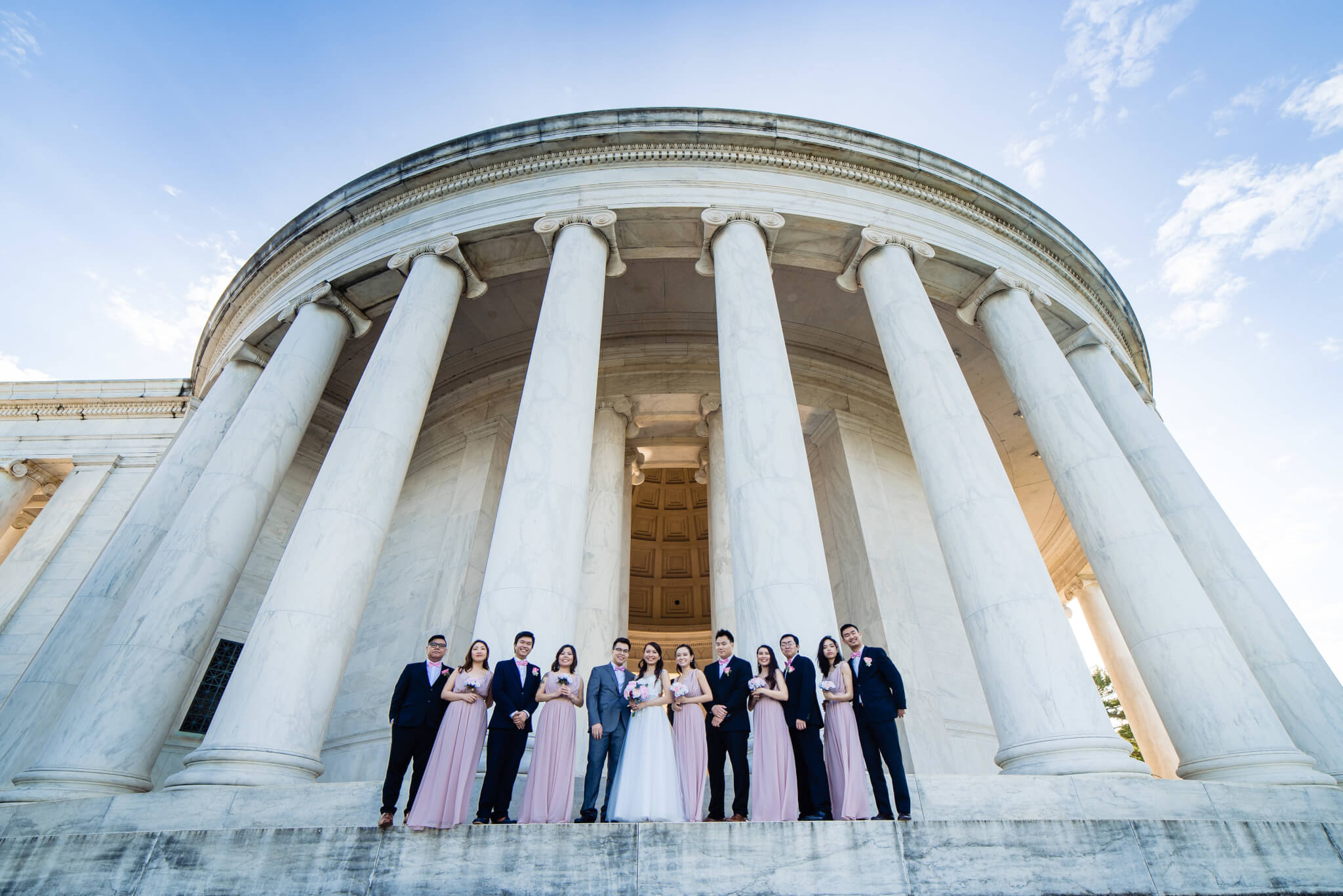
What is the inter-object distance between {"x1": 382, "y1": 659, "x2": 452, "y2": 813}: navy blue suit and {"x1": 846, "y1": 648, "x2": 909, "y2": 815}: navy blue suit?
662 cm

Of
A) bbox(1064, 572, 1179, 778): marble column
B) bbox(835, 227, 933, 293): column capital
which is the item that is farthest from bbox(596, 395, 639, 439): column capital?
bbox(1064, 572, 1179, 778): marble column

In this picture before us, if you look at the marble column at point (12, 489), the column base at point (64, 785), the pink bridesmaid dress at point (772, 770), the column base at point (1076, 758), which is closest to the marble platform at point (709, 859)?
the pink bridesmaid dress at point (772, 770)

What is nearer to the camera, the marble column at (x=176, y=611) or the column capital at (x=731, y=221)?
the marble column at (x=176, y=611)

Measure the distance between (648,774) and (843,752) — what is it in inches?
120

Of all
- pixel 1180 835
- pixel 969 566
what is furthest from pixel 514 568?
pixel 1180 835

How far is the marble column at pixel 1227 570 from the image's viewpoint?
1833cm

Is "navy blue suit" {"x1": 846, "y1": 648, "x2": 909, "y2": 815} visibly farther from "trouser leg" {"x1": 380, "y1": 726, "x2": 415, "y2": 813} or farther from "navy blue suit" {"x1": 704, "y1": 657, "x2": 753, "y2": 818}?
"trouser leg" {"x1": 380, "y1": 726, "x2": 415, "y2": 813}

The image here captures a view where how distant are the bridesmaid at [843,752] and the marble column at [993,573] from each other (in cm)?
469

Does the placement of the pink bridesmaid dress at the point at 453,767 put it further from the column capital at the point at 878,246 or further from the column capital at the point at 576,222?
the column capital at the point at 878,246

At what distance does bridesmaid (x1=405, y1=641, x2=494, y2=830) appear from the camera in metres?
9.45

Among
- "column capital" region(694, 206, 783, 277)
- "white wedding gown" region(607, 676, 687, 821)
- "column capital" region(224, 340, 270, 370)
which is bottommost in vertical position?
"white wedding gown" region(607, 676, 687, 821)

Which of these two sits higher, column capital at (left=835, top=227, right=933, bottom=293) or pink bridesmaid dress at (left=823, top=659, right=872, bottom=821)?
column capital at (left=835, top=227, right=933, bottom=293)

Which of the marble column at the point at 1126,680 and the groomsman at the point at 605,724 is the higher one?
the marble column at the point at 1126,680

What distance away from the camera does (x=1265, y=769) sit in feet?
45.9
